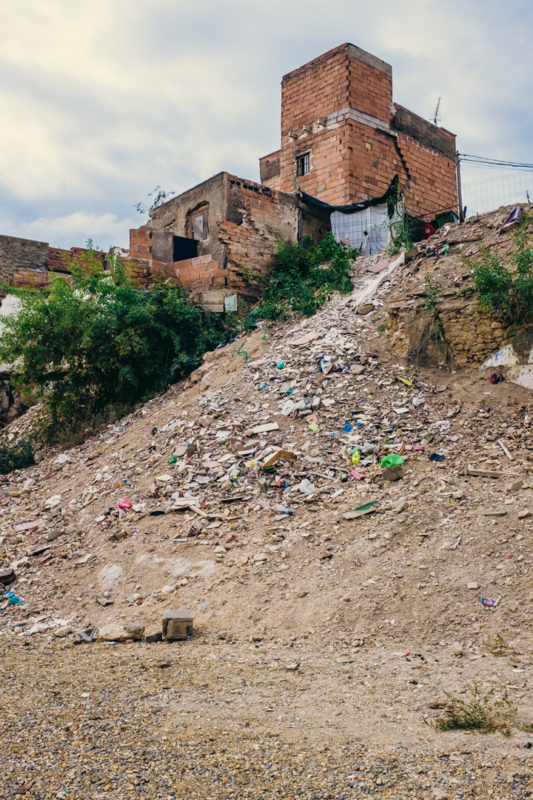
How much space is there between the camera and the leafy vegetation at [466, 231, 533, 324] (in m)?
7.77

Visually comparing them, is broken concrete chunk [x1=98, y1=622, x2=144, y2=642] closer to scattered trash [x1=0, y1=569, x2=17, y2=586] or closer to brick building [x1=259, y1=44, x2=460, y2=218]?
scattered trash [x1=0, y1=569, x2=17, y2=586]

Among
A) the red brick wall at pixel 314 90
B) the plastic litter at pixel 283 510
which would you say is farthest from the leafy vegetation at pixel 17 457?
the red brick wall at pixel 314 90

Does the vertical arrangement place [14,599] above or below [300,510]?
below

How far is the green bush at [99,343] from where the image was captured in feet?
34.8

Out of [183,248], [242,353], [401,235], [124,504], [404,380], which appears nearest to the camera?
[124,504]

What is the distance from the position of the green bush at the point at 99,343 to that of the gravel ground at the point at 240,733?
685cm

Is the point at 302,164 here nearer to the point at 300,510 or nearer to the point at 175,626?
the point at 300,510

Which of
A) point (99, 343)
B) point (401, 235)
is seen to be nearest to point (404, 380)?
point (401, 235)

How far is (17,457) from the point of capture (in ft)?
35.8

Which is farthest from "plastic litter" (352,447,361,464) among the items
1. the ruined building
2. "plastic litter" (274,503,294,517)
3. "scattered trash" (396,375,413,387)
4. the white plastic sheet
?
the white plastic sheet

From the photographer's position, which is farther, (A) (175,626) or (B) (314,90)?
(B) (314,90)

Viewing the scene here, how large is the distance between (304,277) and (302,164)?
14.8 feet

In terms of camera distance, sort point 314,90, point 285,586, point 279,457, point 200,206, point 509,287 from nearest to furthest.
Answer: point 285,586, point 279,457, point 509,287, point 200,206, point 314,90

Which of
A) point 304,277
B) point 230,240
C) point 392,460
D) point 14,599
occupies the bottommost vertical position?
point 14,599
